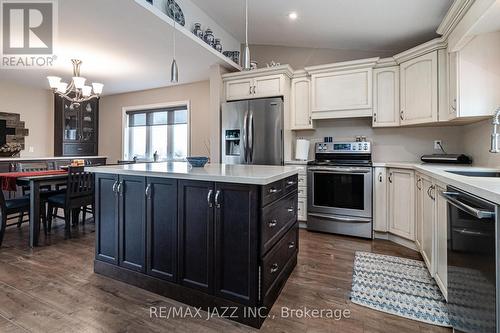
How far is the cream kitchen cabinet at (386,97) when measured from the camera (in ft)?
10.7

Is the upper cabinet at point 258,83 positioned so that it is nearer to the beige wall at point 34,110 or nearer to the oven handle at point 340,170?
the oven handle at point 340,170

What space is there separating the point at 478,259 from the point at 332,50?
143 inches

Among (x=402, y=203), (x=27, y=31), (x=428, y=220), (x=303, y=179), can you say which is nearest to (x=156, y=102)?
(x=27, y=31)

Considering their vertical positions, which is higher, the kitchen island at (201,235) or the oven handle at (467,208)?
the oven handle at (467,208)

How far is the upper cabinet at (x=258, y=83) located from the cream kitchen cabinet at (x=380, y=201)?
171 centimetres

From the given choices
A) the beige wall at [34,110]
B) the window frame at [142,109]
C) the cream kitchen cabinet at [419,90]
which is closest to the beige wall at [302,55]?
the cream kitchen cabinet at [419,90]

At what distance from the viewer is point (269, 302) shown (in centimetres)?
173

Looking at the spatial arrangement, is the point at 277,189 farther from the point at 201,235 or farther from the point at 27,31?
the point at 27,31

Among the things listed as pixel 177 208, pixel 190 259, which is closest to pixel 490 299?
pixel 190 259

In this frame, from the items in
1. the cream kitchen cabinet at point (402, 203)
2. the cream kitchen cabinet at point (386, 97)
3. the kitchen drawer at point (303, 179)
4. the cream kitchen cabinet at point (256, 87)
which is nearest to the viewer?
the cream kitchen cabinet at point (402, 203)

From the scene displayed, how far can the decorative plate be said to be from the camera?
108 inches

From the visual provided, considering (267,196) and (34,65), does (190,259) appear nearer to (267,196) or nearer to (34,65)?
(267,196)

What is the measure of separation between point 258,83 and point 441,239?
2997 millimetres

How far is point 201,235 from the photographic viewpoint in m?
1.74
